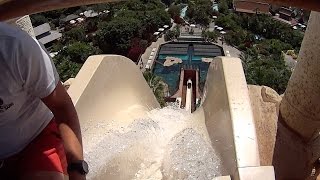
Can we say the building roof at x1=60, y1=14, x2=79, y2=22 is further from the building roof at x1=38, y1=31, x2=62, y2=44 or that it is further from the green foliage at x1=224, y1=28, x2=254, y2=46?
the green foliage at x1=224, y1=28, x2=254, y2=46

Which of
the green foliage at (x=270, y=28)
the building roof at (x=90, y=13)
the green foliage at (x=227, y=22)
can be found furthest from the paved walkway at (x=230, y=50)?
the building roof at (x=90, y=13)

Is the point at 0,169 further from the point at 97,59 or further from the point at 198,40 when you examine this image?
the point at 198,40

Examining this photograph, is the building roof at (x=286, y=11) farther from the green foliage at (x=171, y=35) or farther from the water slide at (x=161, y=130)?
the water slide at (x=161, y=130)

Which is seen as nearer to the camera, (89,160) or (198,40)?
(89,160)

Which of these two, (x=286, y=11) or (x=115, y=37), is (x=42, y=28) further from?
(x=286, y=11)

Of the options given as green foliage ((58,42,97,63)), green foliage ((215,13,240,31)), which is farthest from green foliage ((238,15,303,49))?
green foliage ((58,42,97,63))

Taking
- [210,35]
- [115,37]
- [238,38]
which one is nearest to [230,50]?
[238,38]

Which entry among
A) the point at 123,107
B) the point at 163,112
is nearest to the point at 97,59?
the point at 123,107

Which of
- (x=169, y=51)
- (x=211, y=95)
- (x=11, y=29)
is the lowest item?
(x=169, y=51)
